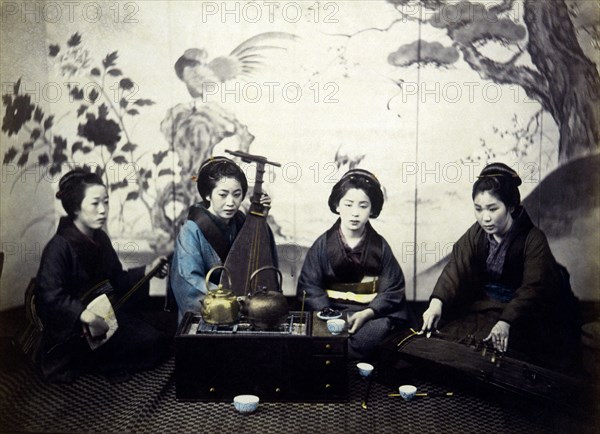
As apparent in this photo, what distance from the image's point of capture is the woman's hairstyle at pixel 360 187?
5312mm

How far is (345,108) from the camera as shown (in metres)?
5.22

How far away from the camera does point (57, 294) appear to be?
5.27 meters

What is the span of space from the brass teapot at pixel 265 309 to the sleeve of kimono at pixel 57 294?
4.66ft

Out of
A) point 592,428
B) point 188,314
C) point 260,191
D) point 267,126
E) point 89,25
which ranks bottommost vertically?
point 592,428

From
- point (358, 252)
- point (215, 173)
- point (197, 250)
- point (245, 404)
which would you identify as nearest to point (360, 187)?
point (358, 252)

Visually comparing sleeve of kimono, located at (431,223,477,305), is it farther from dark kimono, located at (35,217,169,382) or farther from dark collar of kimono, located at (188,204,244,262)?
dark kimono, located at (35,217,169,382)

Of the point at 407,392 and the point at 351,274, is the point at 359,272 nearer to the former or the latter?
the point at 351,274

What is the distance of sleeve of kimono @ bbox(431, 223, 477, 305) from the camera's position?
5.34 m

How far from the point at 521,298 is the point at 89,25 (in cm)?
384

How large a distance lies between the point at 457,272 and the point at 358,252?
784 millimetres

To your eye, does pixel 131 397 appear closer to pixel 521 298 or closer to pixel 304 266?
pixel 304 266

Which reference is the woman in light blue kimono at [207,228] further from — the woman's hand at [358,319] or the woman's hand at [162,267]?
the woman's hand at [358,319]

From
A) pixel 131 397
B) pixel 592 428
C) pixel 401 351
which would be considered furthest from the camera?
pixel 401 351

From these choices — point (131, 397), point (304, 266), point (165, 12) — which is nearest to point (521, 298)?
point (304, 266)
